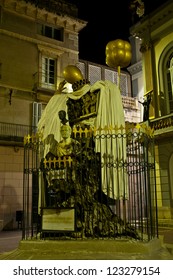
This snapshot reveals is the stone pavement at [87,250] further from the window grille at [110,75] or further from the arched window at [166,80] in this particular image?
the window grille at [110,75]

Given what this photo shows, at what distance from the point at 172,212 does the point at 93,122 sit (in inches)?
369

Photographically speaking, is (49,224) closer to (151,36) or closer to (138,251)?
(138,251)

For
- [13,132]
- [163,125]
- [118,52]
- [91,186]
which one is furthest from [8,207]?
[118,52]

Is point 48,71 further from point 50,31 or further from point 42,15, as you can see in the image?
point 42,15

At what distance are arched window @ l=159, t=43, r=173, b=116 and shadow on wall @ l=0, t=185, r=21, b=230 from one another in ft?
30.4

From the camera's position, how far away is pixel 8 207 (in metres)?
15.8

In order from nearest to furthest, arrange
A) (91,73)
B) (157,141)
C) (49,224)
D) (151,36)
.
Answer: (49,224) → (157,141) → (151,36) → (91,73)

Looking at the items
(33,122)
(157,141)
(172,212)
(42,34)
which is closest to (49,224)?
(172,212)

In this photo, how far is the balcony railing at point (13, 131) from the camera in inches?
637

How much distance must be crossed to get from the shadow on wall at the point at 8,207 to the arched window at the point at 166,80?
9.27 metres

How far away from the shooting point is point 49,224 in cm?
606

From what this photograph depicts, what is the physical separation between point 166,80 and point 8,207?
11.1 m

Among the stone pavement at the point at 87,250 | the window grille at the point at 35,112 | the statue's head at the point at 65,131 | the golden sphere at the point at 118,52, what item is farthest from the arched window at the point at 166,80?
the stone pavement at the point at 87,250
